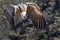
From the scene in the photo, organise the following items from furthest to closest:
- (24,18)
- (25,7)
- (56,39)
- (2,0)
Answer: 1. (2,0)
2. (24,18)
3. (25,7)
4. (56,39)

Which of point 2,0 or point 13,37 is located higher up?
point 2,0

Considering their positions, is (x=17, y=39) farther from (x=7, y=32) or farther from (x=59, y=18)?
(x=59, y=18)

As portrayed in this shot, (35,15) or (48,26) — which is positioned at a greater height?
(35,15)

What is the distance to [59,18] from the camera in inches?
155

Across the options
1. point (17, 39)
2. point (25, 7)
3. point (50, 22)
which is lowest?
point (17, 39)

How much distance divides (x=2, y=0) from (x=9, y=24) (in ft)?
5.96

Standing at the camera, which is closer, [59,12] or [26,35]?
[26,35]

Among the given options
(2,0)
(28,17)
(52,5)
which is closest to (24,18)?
(28,17)

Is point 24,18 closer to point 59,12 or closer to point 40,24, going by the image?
point 40,24

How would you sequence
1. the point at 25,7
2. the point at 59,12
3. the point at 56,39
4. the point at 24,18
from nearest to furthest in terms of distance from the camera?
the point at 56,39 → the point at 25,7 → the point at 24,18 → the point at 59,12

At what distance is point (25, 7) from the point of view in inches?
146

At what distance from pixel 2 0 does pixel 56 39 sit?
116 inches

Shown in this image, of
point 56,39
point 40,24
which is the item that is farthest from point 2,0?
point 56,39

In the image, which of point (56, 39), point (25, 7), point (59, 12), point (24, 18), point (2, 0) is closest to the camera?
point (56, 39)
